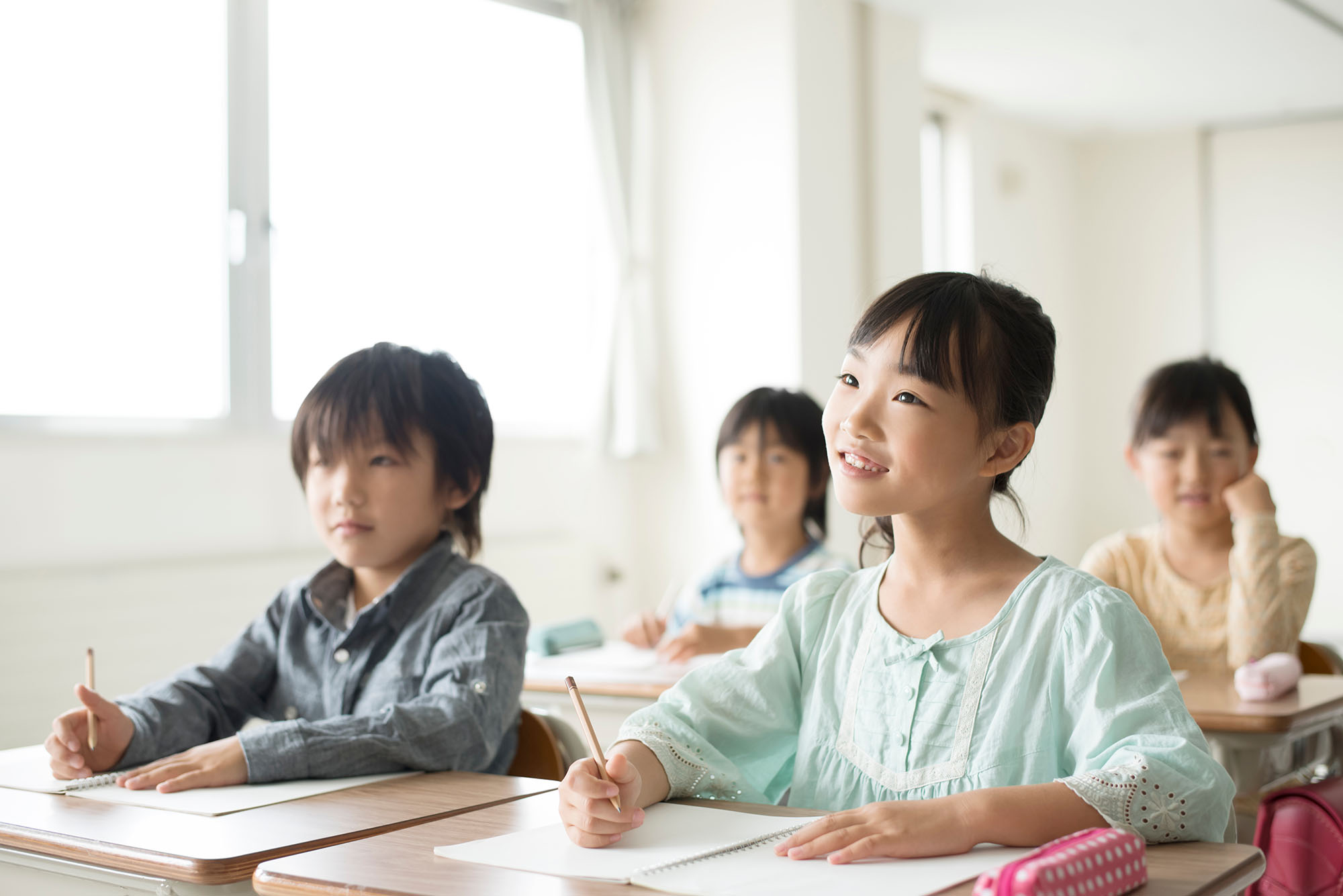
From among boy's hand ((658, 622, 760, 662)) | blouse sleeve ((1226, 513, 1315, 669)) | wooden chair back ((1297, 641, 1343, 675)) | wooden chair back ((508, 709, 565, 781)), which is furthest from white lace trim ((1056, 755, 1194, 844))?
wooden chair back ((1297, 641, 1343, 675))

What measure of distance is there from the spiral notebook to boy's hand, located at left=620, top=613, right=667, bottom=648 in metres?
1.50

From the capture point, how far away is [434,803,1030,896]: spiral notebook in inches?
35.9

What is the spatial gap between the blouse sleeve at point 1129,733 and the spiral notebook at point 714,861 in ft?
0.31

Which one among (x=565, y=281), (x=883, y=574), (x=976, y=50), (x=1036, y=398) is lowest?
(x=883, y=574)

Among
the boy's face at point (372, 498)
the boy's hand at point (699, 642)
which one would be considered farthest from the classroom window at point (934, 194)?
Result: the boy's face at point (372, 498)

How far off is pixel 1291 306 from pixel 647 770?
6652mm

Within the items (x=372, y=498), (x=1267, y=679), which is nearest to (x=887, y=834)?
(x=372, y=498)

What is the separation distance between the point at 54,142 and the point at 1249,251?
236 inches

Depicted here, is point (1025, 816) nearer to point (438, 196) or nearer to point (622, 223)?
point (438, 196)

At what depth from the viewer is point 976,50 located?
5.61 metres

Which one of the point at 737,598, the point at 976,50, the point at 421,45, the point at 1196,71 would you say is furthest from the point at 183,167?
the point at 1196,71

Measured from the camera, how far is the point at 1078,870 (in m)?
0.83

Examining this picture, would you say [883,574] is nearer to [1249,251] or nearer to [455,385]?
[455,385]

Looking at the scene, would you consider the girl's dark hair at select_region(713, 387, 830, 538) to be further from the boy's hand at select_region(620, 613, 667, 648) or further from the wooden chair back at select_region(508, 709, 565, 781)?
the wooden chair back at select_region(508, 709, 565, 781)
